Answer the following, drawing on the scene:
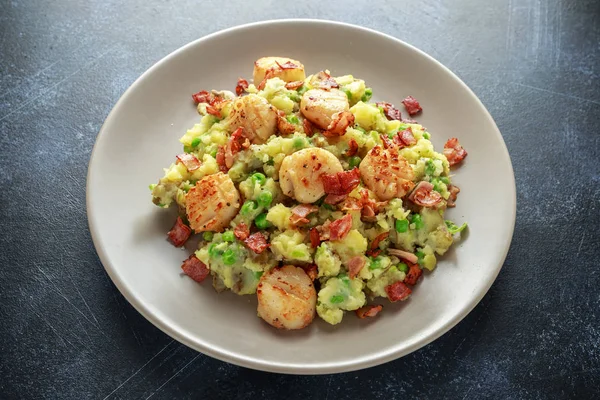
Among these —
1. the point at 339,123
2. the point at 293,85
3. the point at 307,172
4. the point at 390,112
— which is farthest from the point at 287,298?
the point at 390,112

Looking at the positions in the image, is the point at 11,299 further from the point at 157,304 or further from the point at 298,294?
the point at 298,294

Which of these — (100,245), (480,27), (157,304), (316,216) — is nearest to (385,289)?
(316,216)

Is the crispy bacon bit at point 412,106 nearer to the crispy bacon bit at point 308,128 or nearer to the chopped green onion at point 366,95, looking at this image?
the chopped green onion at point 366,95

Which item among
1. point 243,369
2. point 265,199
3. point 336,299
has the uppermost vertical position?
point 265,199

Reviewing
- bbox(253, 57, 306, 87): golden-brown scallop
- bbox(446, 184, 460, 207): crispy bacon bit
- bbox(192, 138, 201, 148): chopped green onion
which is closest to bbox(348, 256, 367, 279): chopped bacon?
bbox(446, 184, 460, 207): crispy bacon bit

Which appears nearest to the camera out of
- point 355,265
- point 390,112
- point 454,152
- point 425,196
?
point 355,265

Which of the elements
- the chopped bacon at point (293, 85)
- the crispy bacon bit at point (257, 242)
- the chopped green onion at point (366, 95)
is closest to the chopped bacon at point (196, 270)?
the crispy bacon bit at point (257, 242)

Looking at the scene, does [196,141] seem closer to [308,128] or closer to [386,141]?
[308,128]
